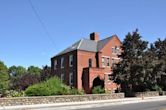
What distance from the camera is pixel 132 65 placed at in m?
38.8

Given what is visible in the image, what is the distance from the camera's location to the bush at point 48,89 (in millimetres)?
28484

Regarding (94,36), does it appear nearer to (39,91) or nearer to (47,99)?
(39,91)

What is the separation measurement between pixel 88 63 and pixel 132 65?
12.4 meters

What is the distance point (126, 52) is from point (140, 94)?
6147 mm

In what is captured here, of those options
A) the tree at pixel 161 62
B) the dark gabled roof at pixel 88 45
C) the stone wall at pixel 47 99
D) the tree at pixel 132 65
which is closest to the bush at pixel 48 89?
the stone wall at pixel 47 99

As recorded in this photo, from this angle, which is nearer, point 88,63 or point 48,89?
point 48,89

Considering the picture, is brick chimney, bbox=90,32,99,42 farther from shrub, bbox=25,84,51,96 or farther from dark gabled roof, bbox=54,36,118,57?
shrub, bbox=25,84,51,96

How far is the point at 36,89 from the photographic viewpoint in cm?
2867

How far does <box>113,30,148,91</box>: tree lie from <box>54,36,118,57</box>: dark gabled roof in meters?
10.3

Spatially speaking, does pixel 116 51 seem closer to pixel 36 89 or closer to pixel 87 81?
pixel 87 81

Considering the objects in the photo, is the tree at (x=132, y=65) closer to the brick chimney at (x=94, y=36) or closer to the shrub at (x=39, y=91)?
the shrub at (x=39, y=91)

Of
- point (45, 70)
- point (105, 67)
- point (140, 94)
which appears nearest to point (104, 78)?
point (105, 67)

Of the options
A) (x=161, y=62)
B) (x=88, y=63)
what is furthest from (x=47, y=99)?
(x=88, y=63)

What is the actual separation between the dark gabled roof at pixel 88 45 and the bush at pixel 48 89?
18.7 meters
